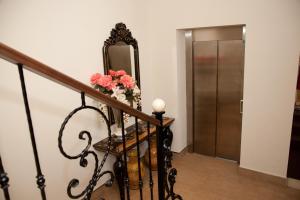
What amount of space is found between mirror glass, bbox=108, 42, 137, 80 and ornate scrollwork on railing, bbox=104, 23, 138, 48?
0.06 m

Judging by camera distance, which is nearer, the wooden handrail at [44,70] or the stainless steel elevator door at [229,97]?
the wooden handrail at [44,70]

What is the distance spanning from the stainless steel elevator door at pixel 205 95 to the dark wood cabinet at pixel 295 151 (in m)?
1.17

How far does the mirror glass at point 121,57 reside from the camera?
117 inches

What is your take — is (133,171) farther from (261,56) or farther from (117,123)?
(261,56)

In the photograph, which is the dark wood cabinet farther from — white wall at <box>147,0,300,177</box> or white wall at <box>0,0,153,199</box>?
white wall at <box>0,0,153,199</box>

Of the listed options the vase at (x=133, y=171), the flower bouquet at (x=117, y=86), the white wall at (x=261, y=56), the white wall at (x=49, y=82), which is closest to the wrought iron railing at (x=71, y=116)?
the flower bouquet at (x=117, y=86)

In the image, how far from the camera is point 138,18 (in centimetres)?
341

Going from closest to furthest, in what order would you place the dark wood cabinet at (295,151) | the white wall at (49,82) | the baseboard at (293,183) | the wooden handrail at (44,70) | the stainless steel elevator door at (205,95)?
the wooden handrail at (44,70) < the white wall at (49,82) < the dark wood cabinet at (295,151) < the baseboard at (293,183) < the stainless steel elevator door at (205,95)

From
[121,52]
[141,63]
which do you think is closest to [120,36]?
[121,52]

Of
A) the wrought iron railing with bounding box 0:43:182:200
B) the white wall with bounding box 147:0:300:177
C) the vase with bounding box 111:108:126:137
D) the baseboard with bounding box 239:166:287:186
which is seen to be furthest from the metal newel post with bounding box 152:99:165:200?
the baseboard with bounding box 239:166:287:186

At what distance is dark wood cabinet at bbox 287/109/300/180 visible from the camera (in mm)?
2754

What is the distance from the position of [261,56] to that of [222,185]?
183 centimetres

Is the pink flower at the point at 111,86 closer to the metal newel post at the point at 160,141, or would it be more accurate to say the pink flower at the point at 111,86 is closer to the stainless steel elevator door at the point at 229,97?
the metal newel post at the point at 160,141

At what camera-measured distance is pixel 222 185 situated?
10.1ft
